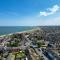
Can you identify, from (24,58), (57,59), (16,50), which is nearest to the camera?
(57,59)

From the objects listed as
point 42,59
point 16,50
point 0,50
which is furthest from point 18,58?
point 0,50

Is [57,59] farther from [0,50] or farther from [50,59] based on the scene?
[0,50]

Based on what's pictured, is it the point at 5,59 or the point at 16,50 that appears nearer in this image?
the point at 5,59

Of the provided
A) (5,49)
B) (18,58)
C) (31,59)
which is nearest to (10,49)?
(5,49)

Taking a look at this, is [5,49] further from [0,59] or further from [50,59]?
[50,59]

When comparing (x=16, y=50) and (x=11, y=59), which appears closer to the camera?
(x=11, y=59)

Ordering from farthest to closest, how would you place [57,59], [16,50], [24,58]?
[16,50]
[24,58]
[57,59]

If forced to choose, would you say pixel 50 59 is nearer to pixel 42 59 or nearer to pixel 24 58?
pixel 42 59

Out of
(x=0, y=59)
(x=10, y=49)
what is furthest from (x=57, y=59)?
(x=10, y=49)
